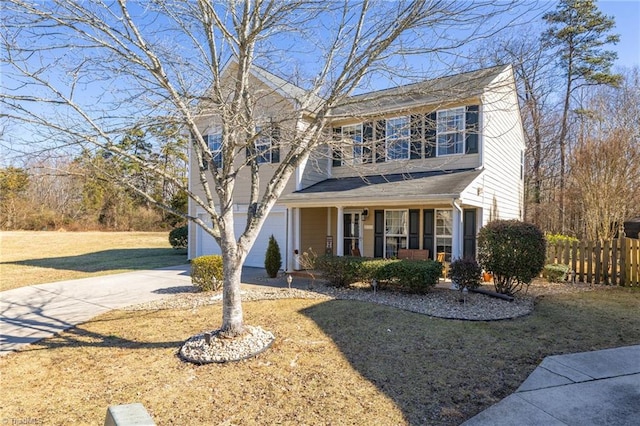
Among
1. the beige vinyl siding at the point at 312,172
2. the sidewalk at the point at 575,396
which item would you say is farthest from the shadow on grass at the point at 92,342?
the beige vinyl siding at the point at 312,172

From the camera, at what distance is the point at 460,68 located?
5.16 meters

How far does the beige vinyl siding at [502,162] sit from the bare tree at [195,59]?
5330mm

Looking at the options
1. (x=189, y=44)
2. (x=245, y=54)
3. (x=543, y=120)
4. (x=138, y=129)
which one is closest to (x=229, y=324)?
(x=138, y=129)

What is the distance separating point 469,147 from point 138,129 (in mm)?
9433

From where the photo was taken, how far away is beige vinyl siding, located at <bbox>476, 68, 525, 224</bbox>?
36.0 feet

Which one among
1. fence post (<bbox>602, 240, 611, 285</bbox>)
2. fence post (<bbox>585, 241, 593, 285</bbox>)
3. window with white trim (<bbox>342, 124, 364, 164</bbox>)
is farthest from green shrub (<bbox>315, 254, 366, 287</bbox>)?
fence post (<bbox>602, 240, 611, 285</bbox>)

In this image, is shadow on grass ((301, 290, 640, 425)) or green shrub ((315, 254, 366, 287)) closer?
shadow on grass ((301, 290, 640, 425))

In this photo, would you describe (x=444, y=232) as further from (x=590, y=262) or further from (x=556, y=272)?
(x=590, y=262)

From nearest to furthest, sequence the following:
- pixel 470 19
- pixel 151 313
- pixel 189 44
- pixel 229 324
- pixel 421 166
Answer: pixel 470 19, pixel 229 324, pixel 189 44, pixel 151 313, pixel 421 166

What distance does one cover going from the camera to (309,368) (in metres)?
4.76

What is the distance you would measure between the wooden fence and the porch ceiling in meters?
3.76

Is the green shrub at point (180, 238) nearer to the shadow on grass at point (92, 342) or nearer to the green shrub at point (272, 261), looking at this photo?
the green shrub at point (272, 261)

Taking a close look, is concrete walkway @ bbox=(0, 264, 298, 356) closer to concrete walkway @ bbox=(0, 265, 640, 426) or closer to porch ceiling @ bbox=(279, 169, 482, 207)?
concrete walkway @ bbox=(0, 265, 640, 426)

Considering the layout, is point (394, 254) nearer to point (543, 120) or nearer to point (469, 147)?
point (469, 147)
